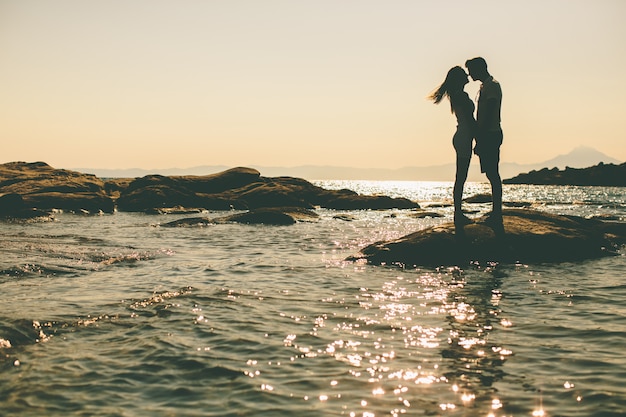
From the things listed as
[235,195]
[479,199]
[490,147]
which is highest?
[490,147]

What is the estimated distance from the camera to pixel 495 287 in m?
10.4

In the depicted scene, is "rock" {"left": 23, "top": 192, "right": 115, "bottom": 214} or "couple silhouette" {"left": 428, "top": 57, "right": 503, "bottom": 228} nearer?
"couple silhouette" {"left": 428, "top": 57, "right": 503, "bottom": 228}

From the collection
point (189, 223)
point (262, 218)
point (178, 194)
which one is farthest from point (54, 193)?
point (262, 218)

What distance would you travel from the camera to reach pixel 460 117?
13.2m

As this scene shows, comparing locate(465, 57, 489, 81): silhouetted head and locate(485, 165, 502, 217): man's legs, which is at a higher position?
locate(465, 57, 489, 81): silhouetted head

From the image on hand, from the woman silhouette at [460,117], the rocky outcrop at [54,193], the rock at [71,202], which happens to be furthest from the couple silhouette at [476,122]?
the rock at [71,202]

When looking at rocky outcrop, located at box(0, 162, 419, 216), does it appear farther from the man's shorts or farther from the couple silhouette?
the man's shorts

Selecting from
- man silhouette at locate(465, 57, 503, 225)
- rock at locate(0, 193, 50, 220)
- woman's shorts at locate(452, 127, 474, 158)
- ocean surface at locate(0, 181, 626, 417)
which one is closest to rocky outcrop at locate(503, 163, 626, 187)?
rock at locate(0, 193, 50, 220)

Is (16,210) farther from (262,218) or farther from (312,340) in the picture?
(312,340)

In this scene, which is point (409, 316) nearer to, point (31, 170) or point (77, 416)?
point (77, 416)

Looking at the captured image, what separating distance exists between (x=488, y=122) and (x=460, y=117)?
69 centimetres

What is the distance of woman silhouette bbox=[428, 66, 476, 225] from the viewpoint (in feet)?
42.8

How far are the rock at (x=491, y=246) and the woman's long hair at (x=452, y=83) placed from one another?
121 inches

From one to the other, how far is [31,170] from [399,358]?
5557cm
